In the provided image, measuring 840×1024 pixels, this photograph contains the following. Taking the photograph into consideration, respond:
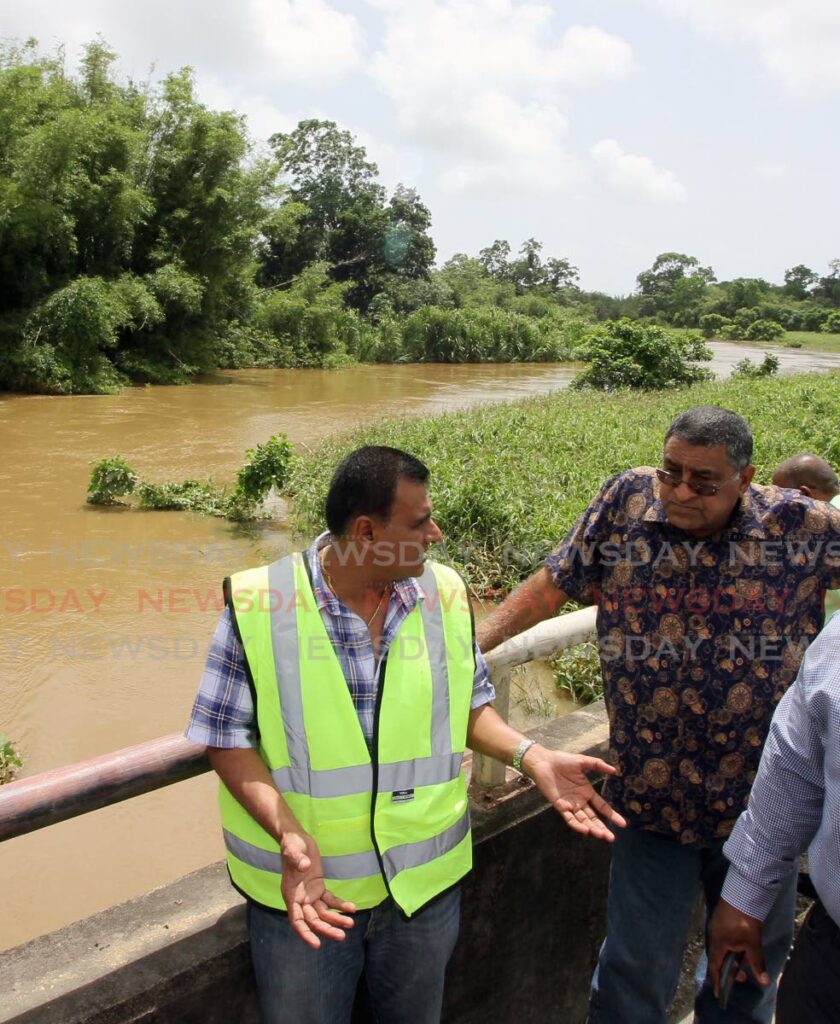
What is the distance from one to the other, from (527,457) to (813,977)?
8456 millimetres

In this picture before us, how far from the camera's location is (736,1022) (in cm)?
188

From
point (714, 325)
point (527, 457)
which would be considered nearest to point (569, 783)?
point (527, 457)

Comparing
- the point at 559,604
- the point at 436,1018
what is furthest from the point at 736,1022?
the point at 559,604

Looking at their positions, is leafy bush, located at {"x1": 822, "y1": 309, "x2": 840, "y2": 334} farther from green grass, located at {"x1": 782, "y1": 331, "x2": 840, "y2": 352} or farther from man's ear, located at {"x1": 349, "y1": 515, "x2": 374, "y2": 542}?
man's ear, located at {"x1": 349, "y1": 515, "x2": 374, "y2": 542}

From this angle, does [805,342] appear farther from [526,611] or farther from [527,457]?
[526,611]

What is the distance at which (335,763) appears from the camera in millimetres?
1480

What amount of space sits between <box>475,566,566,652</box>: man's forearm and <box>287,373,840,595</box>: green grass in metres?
4.71

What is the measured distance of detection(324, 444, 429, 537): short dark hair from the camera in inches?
64.6

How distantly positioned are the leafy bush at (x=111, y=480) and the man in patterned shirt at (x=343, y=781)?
872cm

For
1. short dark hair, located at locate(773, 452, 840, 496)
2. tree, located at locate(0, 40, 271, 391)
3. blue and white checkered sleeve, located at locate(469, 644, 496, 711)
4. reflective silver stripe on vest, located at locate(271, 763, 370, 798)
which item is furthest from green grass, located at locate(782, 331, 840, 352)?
reflective silver stripe on vest, located at locate(271, 763, 370, 798)

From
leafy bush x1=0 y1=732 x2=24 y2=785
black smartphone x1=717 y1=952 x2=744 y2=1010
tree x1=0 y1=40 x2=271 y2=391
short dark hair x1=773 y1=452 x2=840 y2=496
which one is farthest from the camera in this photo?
tree x1=0 y1=40 x2=271 y2=391

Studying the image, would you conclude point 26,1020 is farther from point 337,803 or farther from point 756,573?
point 756,573

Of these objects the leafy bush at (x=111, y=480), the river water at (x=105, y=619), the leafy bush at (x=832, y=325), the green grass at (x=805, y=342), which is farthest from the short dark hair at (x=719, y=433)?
the leafy bush at (x=832, y=325)

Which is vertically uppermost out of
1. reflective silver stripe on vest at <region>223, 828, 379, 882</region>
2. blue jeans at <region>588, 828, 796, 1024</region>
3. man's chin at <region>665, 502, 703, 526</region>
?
man's chin at <region>665, 502, 703, 526</region>
